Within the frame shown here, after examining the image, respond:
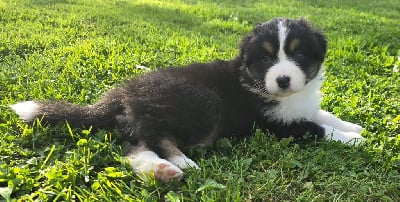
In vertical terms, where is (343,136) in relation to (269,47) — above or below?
below

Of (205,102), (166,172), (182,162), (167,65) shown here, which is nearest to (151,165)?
(166,172)

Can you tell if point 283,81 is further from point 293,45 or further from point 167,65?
point 167,65

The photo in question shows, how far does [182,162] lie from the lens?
297 centimetres

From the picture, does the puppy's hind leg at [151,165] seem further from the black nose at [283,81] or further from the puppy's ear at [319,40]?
the puppy's ear at [319,40]

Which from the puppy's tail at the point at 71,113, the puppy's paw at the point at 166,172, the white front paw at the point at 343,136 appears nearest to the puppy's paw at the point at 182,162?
the puppy's paw at the point at 166,172

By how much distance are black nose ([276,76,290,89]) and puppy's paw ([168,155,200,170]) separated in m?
1.03

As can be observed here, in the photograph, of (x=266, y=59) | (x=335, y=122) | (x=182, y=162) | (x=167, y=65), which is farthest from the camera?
(x=167, y=65)

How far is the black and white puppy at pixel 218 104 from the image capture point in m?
3.14

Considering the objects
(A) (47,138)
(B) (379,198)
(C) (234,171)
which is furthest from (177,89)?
(B) (379,198)

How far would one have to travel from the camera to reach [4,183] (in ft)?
8.86

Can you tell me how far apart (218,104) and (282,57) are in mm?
664

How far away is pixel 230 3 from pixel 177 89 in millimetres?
7916

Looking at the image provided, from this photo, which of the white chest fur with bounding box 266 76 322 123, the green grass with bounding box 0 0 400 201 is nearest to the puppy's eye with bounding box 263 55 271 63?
the white chest fur with bounding box 266 76 322 123

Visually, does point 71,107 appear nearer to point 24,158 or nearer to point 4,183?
point 24,158
